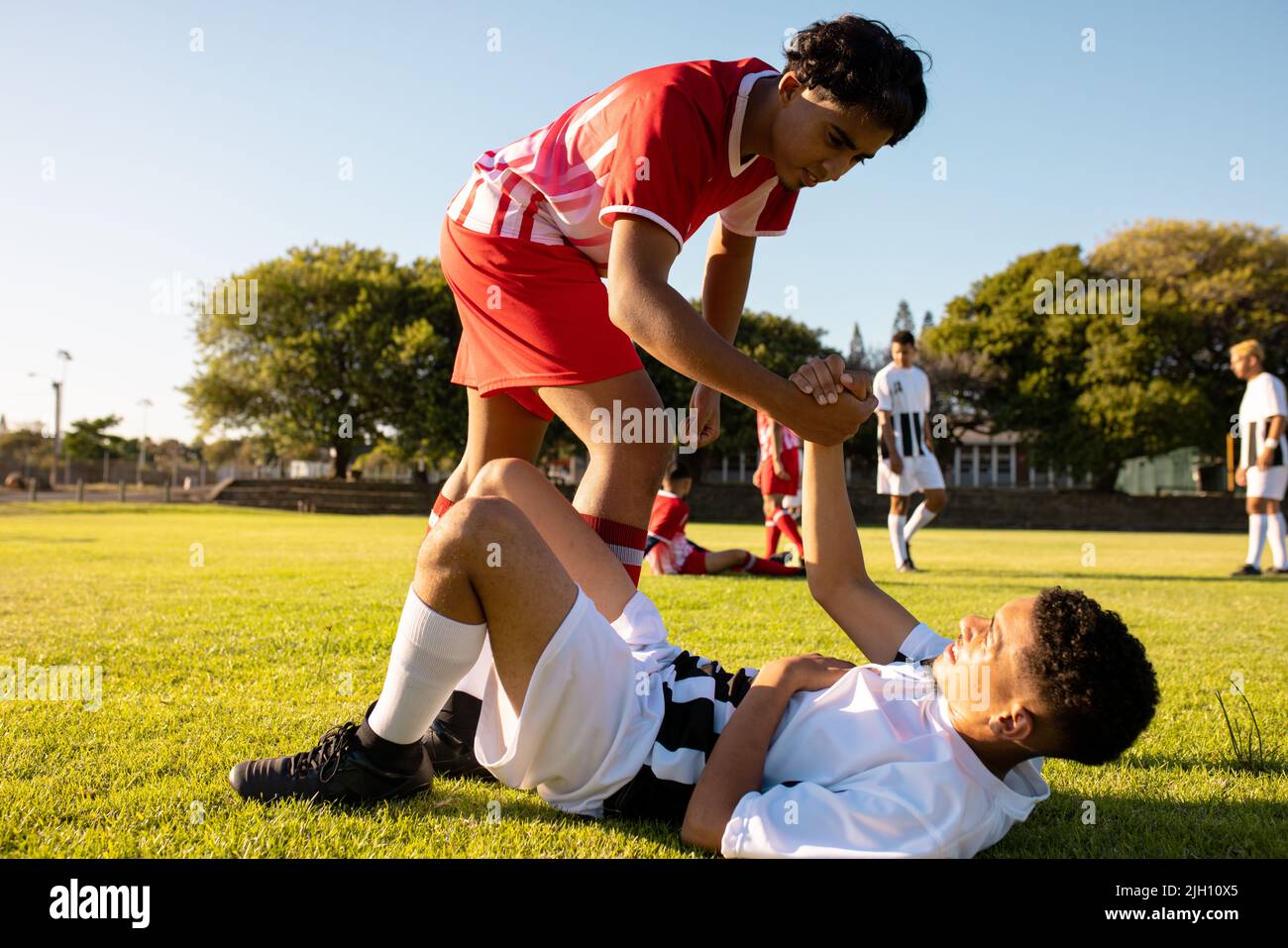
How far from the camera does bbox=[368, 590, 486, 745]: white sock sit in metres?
1.95

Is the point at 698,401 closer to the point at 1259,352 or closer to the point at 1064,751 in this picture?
the point at 1064,751

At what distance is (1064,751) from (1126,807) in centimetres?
71

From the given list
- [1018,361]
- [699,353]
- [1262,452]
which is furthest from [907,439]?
[1018,361]

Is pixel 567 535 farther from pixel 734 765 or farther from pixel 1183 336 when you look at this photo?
pixel 1183 336

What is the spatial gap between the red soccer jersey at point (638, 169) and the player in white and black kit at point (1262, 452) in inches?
375

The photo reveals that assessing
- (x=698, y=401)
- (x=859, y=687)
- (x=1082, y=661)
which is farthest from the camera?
(x=698, y=401)

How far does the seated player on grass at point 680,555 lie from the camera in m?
8.58

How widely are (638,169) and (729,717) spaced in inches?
54.3

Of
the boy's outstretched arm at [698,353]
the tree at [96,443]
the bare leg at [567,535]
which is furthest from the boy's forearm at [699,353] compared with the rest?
the tree at [96,443]

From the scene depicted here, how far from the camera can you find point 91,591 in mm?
6801

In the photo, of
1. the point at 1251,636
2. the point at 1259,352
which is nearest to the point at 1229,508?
the point at 1259,352

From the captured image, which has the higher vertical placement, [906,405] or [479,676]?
[906,405]

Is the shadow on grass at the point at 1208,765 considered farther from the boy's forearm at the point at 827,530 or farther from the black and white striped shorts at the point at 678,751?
the black and white striped shorts at the point at 678,751

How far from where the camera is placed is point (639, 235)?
7.73 ft
